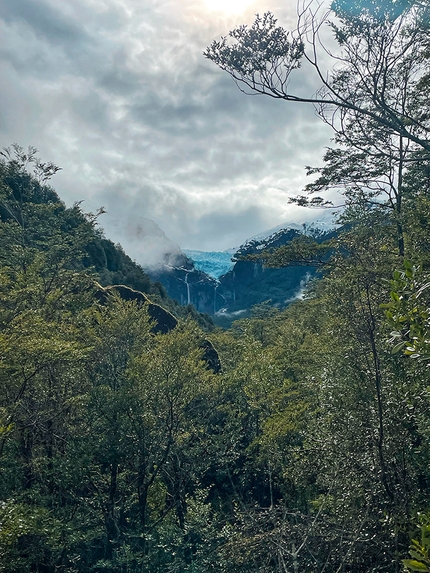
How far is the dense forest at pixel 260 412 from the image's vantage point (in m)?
8.34

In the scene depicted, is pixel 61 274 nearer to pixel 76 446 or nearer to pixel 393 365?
pixel 76 446

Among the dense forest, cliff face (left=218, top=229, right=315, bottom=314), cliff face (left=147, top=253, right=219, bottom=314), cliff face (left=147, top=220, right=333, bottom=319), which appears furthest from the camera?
cliff face (left=147, top=253, right=219, bottom=314)

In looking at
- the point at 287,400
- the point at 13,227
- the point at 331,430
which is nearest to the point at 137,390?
the point at 287,400

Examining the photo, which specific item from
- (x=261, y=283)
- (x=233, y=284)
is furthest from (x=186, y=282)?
(x=261, y=283)

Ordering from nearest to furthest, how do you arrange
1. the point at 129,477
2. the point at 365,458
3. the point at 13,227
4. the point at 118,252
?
the point at 365,458
the point at 129,477
the point at 13,227
the point at 118,252

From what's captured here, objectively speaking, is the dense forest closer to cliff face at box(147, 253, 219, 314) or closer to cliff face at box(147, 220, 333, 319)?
cliff face at box(147, 220, 333, 319)

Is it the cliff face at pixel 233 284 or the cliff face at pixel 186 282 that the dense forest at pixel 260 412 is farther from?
the cliff face at pixel 186 282

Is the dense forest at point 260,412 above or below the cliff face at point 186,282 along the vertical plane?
below

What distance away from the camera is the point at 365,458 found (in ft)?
28.2

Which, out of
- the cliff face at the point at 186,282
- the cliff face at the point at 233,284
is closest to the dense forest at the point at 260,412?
the cliff face at the point at 233,284

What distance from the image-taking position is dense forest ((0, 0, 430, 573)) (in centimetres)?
834

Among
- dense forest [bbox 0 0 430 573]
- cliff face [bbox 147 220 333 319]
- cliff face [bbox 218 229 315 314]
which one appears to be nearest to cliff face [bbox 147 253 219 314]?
cliff face [bbox 147 220 333 319]

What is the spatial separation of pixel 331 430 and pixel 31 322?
8.96 m

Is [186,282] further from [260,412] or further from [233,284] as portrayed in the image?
[260,412]
